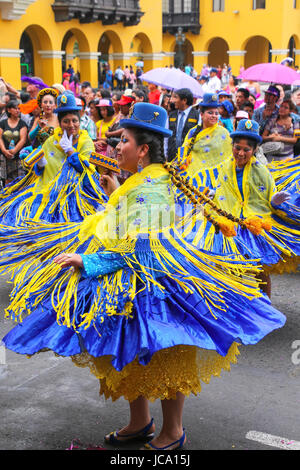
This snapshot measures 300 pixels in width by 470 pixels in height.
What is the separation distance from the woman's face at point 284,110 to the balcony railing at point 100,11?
21572 mm

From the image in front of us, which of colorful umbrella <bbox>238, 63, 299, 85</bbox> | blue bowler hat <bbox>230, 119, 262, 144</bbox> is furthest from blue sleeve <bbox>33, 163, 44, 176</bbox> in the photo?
colorful umbrella <bbox>238, 63, 299, 85</bbox>

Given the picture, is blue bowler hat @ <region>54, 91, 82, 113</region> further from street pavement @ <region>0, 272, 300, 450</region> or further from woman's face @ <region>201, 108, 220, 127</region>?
street pavement @ <region>0, 272, 300, 450</region>

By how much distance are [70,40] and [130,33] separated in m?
3.39

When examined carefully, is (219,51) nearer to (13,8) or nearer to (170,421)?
(13,8)

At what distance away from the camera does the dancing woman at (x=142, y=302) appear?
2.86 metres

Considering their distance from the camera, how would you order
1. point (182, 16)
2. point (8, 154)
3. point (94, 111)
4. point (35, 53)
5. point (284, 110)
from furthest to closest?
point (182, 16) < point (35, 53) < point (94, 111) < point (8, 154) < point (284, 110)

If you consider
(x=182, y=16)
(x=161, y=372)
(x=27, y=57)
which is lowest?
(x=161, y=372)

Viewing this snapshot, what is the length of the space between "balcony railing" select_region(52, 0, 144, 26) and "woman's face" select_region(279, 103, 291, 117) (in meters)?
21.6

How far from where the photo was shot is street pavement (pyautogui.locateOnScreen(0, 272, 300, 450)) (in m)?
3.47

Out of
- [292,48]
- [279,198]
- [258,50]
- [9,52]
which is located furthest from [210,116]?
[292,48]

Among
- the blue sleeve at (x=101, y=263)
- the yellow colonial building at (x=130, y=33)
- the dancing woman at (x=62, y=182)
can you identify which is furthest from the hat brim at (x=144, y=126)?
the yellow colonial building at (x=130, y=33)

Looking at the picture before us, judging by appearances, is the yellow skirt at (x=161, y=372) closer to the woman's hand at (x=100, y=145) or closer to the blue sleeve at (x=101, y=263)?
the blue sleeve at (x=101, y=263)

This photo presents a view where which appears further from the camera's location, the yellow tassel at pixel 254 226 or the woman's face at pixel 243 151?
the woman's face at pixel 243 151

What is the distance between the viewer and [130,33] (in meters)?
32.6
